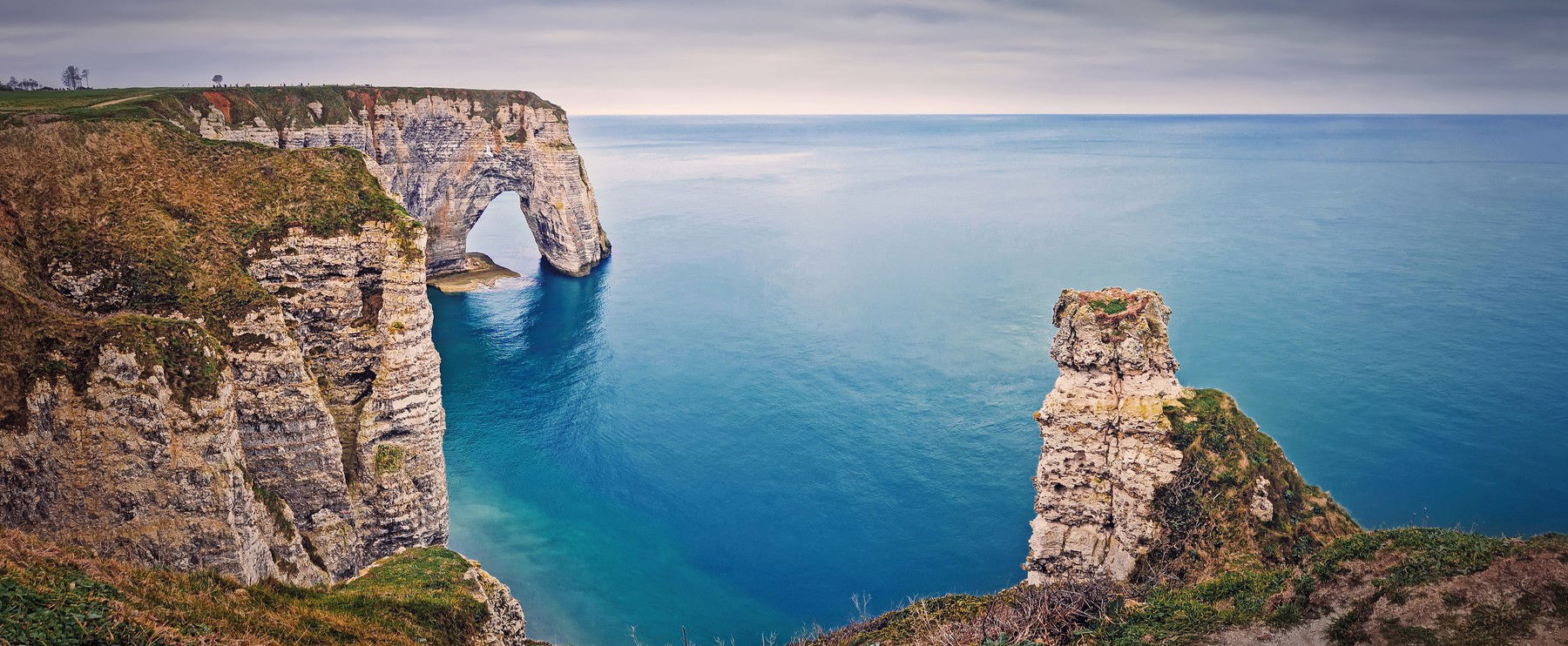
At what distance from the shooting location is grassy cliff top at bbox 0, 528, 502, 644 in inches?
520

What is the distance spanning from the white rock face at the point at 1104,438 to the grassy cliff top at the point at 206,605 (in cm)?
1690

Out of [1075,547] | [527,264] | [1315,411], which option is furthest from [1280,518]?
[527,264]

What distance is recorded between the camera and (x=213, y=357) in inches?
882

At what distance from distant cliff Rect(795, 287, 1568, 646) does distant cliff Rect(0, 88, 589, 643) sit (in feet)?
51.3

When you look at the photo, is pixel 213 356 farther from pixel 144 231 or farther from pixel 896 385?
pixel 896 385

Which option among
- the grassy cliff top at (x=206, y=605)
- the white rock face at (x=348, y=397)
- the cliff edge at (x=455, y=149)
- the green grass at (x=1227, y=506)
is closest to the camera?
the grassy cliff top at (x=206, y=605)

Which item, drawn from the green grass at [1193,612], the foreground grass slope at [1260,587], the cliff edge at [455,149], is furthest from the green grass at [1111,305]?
the cliff edge at [455,149]

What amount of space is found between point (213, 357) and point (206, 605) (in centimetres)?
862

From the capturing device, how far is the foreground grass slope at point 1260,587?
572 inches

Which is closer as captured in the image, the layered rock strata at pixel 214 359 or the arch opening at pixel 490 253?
the layered rock strata at pixel 214 359

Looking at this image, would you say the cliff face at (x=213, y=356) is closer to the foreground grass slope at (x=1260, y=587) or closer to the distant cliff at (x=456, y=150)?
the foreground grass slope at (x=1260, y=587)

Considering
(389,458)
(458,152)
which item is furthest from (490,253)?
(389,458)

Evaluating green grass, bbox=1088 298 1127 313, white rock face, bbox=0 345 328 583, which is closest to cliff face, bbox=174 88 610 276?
white rock face, bbox=0 345 328 583

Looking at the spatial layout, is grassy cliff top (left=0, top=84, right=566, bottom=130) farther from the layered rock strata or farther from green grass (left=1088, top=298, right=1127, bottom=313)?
green grass (left=1088, top=298, right=1127, bottom=313)
